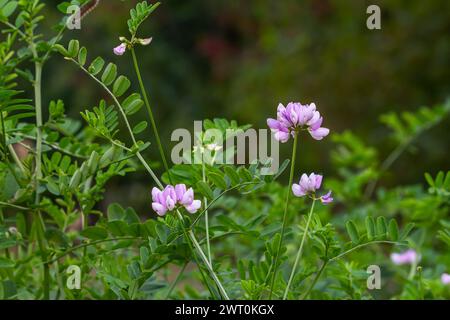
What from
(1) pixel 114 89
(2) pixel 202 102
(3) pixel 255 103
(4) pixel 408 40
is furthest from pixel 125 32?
(1) pixel 114 89

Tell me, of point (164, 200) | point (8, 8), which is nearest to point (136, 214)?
point (164, 200)

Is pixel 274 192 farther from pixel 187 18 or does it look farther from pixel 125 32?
pixel 187 18

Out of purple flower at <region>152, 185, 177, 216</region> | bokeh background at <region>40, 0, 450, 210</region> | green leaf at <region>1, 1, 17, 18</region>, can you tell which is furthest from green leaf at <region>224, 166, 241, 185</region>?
bokeh background at <region>40, 0, 450, 210</region>

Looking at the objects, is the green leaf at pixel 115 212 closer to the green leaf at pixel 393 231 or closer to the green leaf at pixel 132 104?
the green leaf at pixel 132 104

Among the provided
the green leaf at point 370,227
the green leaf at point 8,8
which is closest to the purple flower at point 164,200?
the green leaf at point 370,227

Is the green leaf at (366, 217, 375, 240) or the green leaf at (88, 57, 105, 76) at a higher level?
the green leaf at (88, 57, 105, 76)

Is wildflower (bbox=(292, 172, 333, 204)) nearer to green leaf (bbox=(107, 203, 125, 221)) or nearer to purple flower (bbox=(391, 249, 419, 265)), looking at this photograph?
green leaf (bbox=(107, 203, 125, 221))
